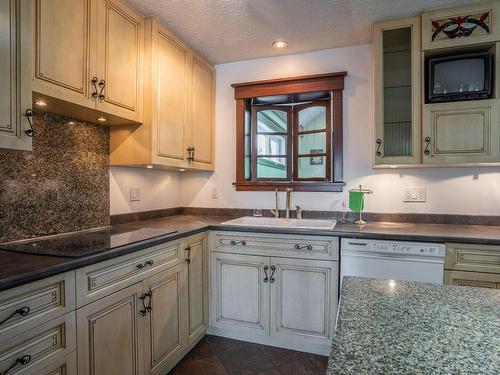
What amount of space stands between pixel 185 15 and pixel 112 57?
2.04 ft

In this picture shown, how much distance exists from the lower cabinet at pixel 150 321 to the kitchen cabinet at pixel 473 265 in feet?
5.26

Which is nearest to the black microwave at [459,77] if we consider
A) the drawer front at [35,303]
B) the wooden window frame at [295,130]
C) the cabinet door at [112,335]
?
the wooden window frame at [295,130]

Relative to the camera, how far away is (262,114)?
9.43ft

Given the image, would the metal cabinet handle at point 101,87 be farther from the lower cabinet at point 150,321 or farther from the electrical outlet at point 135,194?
the lower cabinet at point 150,321

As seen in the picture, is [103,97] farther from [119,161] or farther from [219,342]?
[219,342]

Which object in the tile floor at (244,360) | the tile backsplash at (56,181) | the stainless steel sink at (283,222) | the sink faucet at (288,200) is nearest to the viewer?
the tile backsplash at (56,181)

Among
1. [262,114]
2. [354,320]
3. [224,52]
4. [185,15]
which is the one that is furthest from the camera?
[262,114]

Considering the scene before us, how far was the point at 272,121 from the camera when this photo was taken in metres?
2.86

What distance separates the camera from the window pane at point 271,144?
280cm

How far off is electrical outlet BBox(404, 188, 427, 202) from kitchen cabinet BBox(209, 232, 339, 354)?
84cm

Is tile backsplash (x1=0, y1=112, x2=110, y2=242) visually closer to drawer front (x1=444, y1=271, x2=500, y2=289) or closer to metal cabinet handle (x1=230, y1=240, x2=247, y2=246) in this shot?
metal cabinet handle (x1=230, y1=240, x2=247, y2=246)

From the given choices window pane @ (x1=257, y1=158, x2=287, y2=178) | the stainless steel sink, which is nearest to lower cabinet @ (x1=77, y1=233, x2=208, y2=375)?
the stainless steel sink

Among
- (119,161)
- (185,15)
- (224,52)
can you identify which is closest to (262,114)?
(224,52)

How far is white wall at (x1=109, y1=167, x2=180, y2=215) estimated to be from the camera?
7.45 ft
